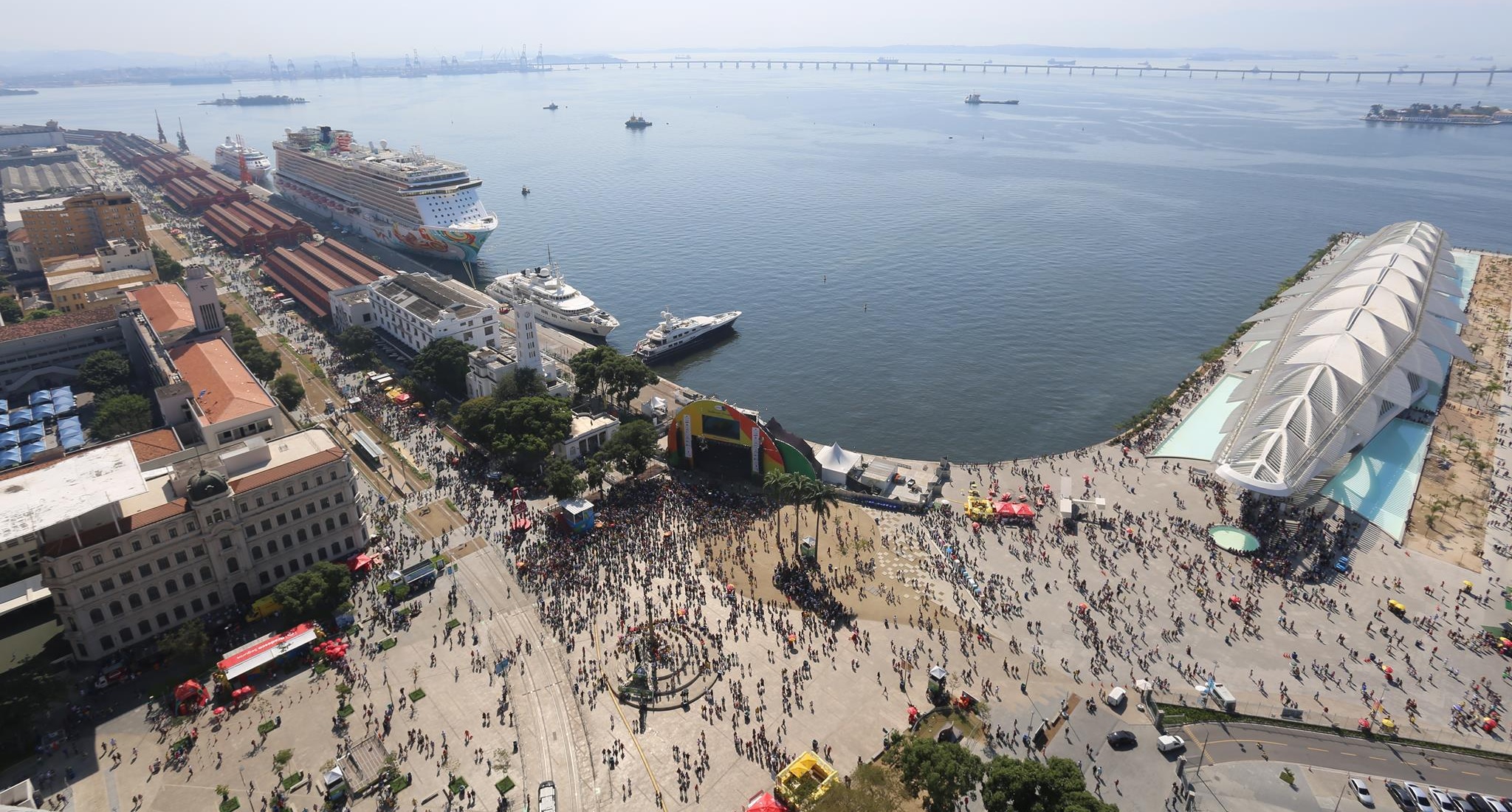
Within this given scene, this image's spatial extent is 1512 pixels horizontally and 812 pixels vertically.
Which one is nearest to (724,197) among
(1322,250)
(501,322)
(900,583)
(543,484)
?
(501,322)

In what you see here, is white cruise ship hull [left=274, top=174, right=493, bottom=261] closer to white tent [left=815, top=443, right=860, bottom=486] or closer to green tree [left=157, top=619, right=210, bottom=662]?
white tent [left=815, top=443, right=860, bottom=486]

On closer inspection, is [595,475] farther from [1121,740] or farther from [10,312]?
[10,312]

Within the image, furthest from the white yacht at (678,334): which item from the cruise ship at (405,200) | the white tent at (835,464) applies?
the cruise ship at (405,200)

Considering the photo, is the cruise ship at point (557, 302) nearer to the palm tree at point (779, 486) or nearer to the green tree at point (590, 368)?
the green tree at point (590, 368)

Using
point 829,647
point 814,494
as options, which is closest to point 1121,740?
point 829,647

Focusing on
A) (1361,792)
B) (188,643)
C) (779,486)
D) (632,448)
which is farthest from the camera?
(632,448)

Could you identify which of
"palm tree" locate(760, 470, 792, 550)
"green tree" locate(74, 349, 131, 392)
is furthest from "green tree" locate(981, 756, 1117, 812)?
"green tree" locate(74, 349, 131, 392)

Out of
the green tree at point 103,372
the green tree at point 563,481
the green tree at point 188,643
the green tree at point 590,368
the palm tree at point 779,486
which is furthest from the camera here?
the green tree at point 103,372

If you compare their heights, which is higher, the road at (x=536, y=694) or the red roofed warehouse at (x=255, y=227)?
the red roofed warehouse at (x=255, y=227)
